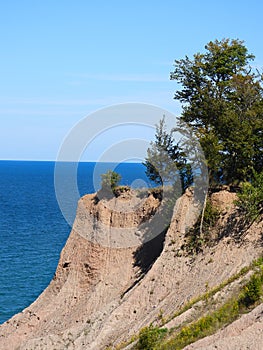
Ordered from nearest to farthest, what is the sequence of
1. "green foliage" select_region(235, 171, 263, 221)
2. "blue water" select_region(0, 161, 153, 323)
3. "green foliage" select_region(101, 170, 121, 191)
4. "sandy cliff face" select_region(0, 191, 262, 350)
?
"sandy cliff face" select_region(0, 191, 262, 350)
"green foliage" select_region(235, 171, 263, 221)
"green foliage" select_region(101, 170, 121, 191)
"blue water" select_region(0, 161, 153, 323)

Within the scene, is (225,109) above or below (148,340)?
above

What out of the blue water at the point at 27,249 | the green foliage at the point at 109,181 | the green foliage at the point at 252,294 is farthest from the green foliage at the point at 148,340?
the blue water at the point at 27,249

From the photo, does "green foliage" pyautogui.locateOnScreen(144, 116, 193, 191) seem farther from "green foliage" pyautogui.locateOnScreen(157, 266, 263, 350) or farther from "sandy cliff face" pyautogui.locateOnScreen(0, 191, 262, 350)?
"green foliage" pyautogui.locateOnScreen(157, 266, 263, 350)

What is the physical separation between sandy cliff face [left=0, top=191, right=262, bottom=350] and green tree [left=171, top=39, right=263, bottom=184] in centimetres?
313

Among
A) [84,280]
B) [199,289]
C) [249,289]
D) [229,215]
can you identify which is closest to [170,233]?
[229,215]

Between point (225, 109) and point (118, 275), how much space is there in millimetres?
15411

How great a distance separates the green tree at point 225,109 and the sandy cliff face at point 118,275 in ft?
10.3

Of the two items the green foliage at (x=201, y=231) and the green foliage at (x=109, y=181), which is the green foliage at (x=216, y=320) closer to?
the green foliage at (x=201, y=231)

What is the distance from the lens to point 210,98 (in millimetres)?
42719

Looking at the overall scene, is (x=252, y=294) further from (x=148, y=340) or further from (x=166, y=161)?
(x=166, y=161)

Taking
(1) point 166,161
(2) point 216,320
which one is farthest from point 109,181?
(2) point 216,320

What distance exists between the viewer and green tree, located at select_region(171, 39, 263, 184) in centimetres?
Result: 3906

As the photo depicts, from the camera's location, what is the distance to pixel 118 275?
42.2 m

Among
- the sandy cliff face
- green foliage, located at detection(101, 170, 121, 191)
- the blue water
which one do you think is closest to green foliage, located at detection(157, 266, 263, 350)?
the sandy cliff face
